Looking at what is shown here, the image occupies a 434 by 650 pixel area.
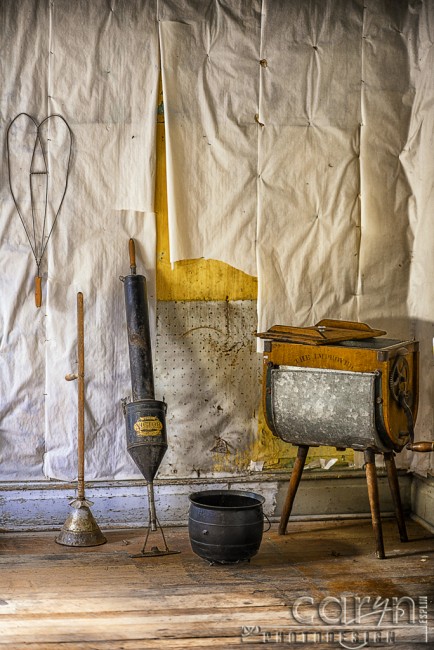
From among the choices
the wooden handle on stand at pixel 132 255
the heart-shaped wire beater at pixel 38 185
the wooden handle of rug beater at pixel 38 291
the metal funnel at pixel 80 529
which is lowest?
the metal funnel at pixel 80 529

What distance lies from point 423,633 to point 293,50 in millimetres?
2981

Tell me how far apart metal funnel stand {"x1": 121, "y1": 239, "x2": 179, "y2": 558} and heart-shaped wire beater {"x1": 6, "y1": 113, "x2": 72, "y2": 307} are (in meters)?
0.45

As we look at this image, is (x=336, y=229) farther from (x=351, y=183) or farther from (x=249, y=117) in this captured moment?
(x=249, y=117)

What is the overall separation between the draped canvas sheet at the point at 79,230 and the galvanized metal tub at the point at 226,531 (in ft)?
2.50

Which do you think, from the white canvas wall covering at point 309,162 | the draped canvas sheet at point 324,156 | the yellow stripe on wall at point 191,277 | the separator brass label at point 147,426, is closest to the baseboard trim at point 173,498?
the draped canvas sheet at point 324,156

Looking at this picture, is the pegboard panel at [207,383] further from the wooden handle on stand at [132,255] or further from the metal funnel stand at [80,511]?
the metal funnel stand at [80,511]

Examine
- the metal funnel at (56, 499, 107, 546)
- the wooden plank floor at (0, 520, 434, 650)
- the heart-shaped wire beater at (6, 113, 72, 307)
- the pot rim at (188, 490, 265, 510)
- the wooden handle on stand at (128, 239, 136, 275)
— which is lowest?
the wooden plank floor at (0, 520, 434, 650)

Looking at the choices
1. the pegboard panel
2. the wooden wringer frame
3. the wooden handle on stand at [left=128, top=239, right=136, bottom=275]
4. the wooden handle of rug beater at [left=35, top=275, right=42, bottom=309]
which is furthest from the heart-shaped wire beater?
the wooden wringer frame

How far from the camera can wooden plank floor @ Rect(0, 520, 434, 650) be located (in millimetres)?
3309

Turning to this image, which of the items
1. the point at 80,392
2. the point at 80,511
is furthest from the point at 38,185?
the point at 80,511

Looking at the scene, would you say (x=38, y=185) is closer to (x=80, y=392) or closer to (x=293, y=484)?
(x=80, y=392)

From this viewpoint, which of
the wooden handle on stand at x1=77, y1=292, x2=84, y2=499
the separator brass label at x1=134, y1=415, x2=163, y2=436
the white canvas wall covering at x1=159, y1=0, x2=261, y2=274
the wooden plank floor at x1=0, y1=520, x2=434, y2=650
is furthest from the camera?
the white canvas wall covering at x1=159, y1=0, x2=261, y2=274

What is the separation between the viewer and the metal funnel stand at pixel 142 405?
14.1 ft

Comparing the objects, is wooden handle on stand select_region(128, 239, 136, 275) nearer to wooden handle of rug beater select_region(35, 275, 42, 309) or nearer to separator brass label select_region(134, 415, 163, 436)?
wooden handle of rug beater select_region(35, 275, 42, 309)
